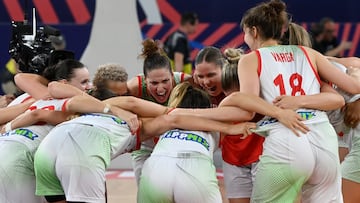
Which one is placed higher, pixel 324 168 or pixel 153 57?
pixel 153 57

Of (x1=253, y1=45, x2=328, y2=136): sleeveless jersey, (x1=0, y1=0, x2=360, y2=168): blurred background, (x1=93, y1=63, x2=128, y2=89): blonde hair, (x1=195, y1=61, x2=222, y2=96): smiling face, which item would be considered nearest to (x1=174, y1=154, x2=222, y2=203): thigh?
(x1=253, y1=45, x2=328, y2=136): sleeveless jersey

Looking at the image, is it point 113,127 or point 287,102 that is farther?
point 113,127

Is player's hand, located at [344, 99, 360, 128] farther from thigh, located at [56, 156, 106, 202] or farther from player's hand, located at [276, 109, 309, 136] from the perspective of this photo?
thigh, located at [56, 156, 106, 202]

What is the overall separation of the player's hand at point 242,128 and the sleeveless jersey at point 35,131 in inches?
41.8

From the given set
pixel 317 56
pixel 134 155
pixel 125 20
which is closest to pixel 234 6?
pixel 125 20

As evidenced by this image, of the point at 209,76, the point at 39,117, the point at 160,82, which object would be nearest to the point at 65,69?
the point at 39,117

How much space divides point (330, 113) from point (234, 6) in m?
6.36

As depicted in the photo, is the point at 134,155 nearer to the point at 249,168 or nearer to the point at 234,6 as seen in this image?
the point at 249,168

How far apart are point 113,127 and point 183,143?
0.44m

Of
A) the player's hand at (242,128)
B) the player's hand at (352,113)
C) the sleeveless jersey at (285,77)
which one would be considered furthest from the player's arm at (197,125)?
the player's hand at (352,113)

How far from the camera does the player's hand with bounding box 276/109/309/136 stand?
461 centimetres

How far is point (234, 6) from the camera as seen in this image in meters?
11.7

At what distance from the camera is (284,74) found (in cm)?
470

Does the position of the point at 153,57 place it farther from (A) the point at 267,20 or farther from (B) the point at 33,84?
(A) the point at 267,20
